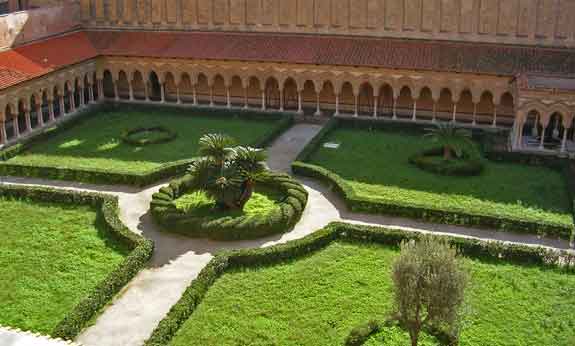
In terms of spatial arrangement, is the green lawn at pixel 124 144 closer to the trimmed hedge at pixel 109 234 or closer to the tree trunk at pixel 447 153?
the trimmed hedge at pixel 109 234

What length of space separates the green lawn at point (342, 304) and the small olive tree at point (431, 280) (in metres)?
2.50

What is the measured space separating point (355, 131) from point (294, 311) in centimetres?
1982

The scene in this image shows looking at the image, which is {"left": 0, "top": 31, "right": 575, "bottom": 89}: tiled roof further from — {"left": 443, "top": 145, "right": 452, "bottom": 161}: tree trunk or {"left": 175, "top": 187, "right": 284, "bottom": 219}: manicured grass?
{"left": 175, "top": 187, "right": 284, "bottom": 219}: manicured grass

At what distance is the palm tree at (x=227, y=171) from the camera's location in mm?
26422

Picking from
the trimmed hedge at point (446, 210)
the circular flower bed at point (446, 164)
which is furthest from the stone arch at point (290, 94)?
the circular flower bed at point (446, 164)

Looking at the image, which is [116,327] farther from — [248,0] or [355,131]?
[248,0]

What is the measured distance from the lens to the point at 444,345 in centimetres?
1838

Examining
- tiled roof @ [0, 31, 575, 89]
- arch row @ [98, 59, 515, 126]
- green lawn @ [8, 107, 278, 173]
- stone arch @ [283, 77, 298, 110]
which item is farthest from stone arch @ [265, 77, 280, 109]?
green lawn @ [8, 107, 278, 173]

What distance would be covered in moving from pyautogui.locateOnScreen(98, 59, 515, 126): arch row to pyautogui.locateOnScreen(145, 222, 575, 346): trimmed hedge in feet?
54.0

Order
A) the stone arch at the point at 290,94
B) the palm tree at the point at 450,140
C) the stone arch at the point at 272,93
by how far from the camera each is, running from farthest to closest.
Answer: the stone arch at the point at 272,93 < the stone arch at the point at 290,94 < the palm tree at the point at 450,140

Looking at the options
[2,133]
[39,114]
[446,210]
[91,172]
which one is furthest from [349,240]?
[39,114]

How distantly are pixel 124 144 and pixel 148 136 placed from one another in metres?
1.57

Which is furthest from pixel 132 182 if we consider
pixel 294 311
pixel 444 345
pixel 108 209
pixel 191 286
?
pixel 444 345

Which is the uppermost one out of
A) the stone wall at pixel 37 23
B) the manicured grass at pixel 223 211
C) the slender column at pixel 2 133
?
the stone wall at pixel 37 23
